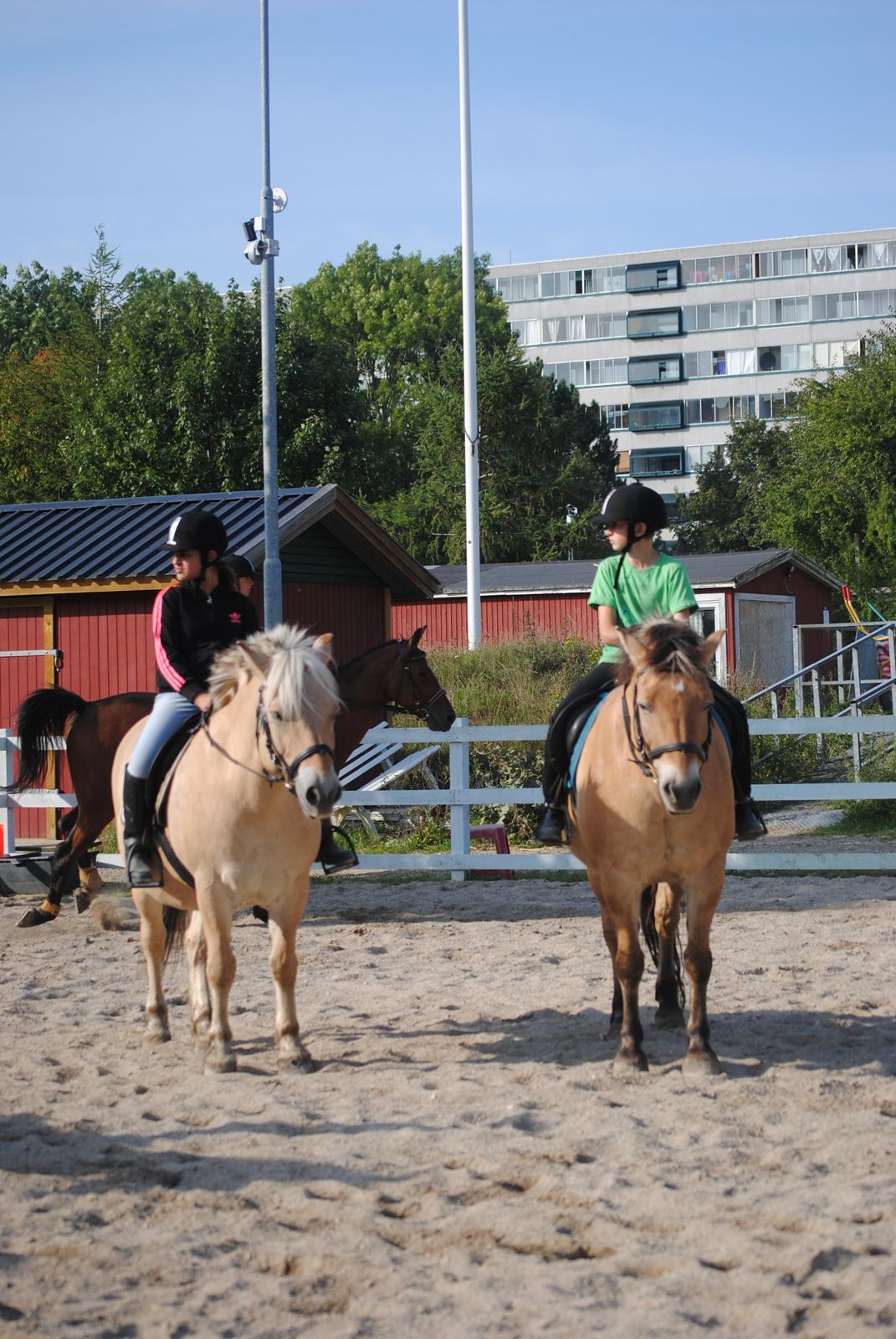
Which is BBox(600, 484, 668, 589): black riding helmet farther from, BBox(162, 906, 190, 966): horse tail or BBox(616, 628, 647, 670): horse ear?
BBox(162, 906, 190, 966): horse tail

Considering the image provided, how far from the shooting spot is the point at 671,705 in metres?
5.51

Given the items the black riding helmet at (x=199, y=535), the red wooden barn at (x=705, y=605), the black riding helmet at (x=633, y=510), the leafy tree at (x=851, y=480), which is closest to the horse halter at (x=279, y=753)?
the black riding helmet at (x=199, y=535)

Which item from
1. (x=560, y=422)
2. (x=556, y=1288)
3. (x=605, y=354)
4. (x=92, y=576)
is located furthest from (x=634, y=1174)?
(x=605, y=354)

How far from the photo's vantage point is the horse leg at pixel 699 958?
584cm

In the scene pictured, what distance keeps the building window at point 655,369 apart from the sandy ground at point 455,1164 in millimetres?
72865

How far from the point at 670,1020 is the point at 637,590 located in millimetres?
2076

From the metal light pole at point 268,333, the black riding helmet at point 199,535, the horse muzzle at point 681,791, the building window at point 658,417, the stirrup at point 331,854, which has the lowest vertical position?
the stirrup at point 331,854

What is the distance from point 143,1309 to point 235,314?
33.8 meters

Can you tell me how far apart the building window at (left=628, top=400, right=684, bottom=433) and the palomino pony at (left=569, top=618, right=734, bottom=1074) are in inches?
2898

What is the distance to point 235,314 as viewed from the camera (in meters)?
35.3

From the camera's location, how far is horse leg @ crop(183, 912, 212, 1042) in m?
6.59

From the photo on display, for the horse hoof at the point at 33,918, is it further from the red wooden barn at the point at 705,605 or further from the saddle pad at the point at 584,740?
the red wooden barn at the point at 705,605

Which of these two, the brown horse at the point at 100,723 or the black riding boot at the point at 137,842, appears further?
the brown horse at the point at 100,723

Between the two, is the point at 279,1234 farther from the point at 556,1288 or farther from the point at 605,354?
the point at 605,354
